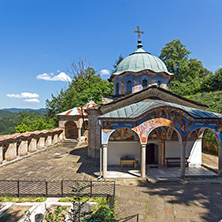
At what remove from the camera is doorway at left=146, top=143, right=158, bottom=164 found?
12.9 metres

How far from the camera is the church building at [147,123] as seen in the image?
947 centimetres

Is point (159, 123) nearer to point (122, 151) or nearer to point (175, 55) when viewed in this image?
point (122, 151)

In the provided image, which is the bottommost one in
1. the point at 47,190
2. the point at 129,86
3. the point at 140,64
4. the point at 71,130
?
the point at 47,190

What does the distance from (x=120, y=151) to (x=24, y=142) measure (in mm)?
9348

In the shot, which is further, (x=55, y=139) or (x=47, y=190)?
(x=55, y=139)

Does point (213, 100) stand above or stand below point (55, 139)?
above

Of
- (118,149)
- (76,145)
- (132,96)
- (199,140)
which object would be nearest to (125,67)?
(132,96)

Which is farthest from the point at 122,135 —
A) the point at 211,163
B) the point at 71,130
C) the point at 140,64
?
the point at 71,130

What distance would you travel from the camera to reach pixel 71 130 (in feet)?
93.9

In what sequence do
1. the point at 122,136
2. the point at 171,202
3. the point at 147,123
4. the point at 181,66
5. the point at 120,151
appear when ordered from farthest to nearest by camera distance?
the point at 181,66, the point at 120,151, the point at 122,136, the point at 147,123, the point at 171,202

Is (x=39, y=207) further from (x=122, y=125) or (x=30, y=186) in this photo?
(x=122, y=125)

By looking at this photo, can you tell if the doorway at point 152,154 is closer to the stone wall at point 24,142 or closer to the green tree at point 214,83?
the stone wall at point 24,142

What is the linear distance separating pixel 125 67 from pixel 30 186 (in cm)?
1224

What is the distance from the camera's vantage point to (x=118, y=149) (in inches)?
482
